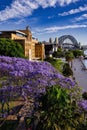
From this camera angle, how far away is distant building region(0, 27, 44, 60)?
79287 millimetres

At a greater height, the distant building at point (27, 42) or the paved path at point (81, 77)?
the distant building at point (27, 42)

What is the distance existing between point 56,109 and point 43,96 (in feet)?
2.83

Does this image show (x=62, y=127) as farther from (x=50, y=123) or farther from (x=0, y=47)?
(x=0, y=47)

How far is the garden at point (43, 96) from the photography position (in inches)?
516

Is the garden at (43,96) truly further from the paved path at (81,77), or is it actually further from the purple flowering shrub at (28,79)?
the paved path at (81,77)

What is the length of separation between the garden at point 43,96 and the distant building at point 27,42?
64293 millimetres

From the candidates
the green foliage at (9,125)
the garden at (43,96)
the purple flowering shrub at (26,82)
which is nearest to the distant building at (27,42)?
the green foliage at (9,125)

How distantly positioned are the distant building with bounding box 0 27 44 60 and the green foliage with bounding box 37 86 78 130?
64.4 metres

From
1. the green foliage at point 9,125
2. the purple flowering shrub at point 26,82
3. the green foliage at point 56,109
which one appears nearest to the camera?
the purple flowering shrub at point 26,82

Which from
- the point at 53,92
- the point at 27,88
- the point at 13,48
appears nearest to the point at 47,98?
the point at 53,92

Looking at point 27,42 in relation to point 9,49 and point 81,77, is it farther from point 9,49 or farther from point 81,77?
point 81,77

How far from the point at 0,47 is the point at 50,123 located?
5520 centimetres

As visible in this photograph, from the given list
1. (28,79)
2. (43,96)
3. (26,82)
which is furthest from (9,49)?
(26,82)

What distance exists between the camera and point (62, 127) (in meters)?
14.2
